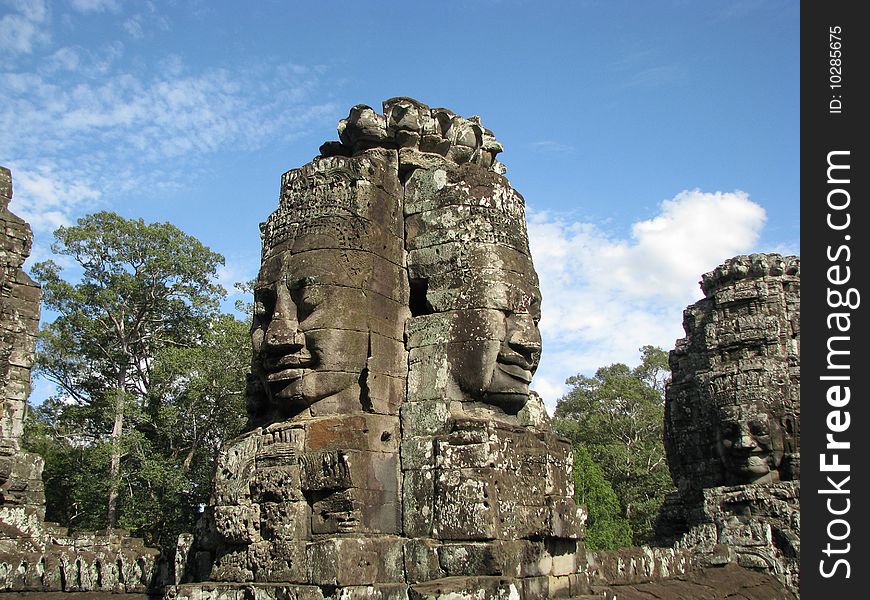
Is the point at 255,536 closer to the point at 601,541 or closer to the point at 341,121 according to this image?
the point at 341,121

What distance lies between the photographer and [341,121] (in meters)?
8.05

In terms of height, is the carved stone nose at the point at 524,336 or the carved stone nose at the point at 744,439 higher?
the carved stone nose at the point at 524,336

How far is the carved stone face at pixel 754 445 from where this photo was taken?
40.2 feet

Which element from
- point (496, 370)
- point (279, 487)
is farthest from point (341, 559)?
point (496, 370)

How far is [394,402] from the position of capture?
690 cm

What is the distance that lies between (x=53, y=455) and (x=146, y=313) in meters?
4.86

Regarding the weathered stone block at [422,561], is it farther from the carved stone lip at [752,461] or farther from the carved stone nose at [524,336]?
the carved stone lip at [752,461]

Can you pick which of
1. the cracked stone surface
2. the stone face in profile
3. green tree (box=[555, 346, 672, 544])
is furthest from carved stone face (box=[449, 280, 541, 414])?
green tree (box=[555, 346, 672, 544])

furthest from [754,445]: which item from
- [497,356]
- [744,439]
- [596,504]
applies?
[596,504]

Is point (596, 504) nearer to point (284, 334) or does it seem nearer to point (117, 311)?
point (117, 311)

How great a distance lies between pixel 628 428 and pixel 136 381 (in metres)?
19.2

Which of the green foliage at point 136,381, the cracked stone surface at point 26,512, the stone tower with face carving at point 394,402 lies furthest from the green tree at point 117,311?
the stone tower with face carving at point 394,402

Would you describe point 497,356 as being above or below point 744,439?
above

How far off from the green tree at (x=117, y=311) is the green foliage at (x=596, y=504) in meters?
12.6
